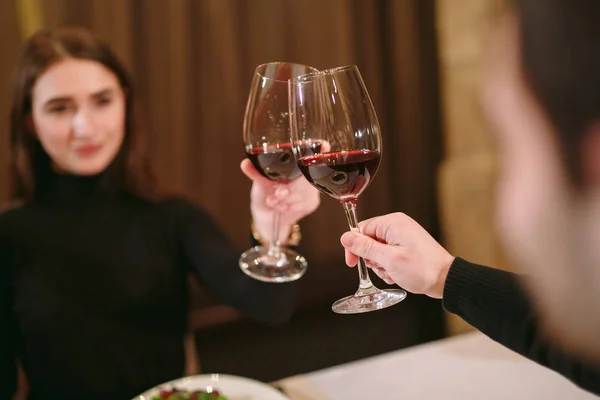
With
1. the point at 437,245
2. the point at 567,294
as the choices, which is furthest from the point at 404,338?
the point at 567,294

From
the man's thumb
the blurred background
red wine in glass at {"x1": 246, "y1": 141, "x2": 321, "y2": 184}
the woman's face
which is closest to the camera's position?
the man's thumb

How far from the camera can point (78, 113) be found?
118 centimetres

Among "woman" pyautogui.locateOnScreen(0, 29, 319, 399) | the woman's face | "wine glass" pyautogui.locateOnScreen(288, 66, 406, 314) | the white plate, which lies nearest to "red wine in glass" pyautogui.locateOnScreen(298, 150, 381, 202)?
"wine glass" pyautogui.locateOnScreen(288, 66, 406, 314)

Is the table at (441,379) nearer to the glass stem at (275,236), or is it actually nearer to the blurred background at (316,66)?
the glass stem at (275,236)

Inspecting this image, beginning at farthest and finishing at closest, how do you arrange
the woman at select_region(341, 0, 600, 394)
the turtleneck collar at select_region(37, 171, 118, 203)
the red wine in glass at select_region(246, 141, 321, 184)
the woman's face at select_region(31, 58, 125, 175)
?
the turtleneck collar at select_region(37, 171, 118, 203), the woman's face at select_region(31, 58, 125, 175), the red wine in glass at select_region(246, 141, 321, 184), the woman at select_region(341, 0, 600, 394)

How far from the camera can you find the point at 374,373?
37.4 inches

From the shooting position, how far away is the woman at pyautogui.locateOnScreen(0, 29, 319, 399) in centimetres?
121

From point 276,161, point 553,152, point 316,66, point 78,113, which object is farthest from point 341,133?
point 316,66

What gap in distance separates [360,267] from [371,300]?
0.14 feet

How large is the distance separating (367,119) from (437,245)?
177 millimetres

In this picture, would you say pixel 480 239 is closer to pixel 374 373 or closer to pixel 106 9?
pixel 374 373

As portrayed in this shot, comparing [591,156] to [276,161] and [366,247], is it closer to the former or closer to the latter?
[366,247]

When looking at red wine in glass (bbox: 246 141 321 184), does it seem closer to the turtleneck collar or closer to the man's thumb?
the man's thumb

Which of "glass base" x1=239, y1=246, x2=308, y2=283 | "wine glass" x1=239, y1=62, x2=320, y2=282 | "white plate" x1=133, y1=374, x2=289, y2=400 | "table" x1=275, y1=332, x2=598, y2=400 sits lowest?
"table" x1=275, y1=332, x2=598, y2=400
